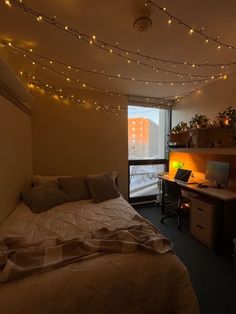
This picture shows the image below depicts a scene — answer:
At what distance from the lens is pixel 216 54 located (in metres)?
2.04

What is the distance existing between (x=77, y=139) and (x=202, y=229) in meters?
2.45

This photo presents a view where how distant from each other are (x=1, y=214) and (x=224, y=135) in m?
3.16

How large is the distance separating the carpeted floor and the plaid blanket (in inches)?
30.8

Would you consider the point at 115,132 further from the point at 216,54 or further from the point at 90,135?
the point at 216,54

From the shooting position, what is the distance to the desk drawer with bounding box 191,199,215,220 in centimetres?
224

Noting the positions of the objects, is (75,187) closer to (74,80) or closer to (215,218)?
(74,80)

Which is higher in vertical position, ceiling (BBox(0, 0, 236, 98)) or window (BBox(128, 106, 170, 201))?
ceiling (BBox(0, 0, 236, 98))

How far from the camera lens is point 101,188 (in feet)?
8.43

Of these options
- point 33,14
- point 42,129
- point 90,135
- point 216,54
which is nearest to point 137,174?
point 90,135

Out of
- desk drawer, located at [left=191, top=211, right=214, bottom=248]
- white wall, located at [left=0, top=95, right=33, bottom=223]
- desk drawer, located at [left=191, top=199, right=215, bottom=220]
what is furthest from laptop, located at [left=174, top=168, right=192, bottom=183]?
white wall, located at [left=0, top=95, right=33, bottom=223]

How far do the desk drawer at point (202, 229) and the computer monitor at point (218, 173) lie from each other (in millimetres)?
588

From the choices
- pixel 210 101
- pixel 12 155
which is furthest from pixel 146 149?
pixel 12 155

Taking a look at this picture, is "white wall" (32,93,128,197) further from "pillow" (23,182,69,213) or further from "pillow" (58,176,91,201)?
"pillow" (23,182,69,213)

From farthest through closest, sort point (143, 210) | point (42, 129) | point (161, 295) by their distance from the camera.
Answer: point (143, 210), point (42, 129), point (161, 295)
